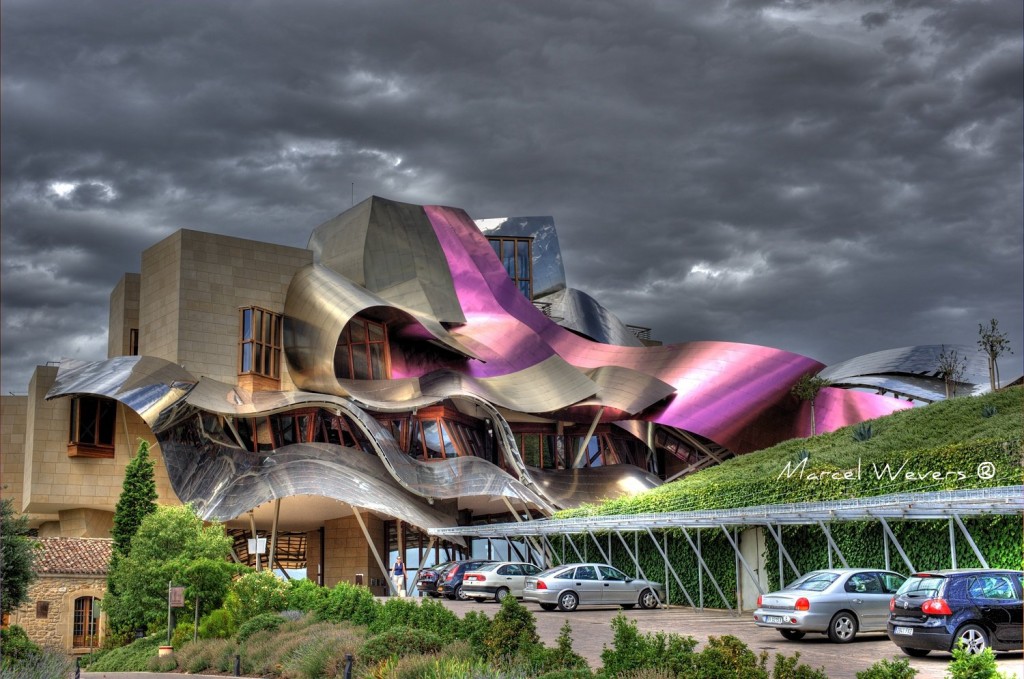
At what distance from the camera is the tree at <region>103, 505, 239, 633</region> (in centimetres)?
3459

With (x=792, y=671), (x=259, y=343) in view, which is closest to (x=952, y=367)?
(x=259, y=343)

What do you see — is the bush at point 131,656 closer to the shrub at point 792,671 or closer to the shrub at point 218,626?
the shrub at point 218,626

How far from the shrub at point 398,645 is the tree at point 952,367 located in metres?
52.7

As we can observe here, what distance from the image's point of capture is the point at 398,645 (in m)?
20.2

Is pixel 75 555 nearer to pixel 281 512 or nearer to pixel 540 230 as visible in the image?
pixel 281 512

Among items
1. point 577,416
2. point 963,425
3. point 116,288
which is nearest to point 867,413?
point 577,416

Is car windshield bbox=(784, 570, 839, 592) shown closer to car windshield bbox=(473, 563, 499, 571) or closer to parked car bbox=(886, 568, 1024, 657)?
parked car bbox=(886, 568, 1024, 657)

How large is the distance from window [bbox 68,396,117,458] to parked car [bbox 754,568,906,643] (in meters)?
43.9

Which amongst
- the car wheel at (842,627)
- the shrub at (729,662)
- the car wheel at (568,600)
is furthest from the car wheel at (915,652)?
the car wheel at (568,600)

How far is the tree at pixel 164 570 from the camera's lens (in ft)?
113

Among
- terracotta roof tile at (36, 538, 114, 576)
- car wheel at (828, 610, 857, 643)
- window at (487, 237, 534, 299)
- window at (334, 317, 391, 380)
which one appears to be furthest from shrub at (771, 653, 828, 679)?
window at (487, 237, 534, 299)
